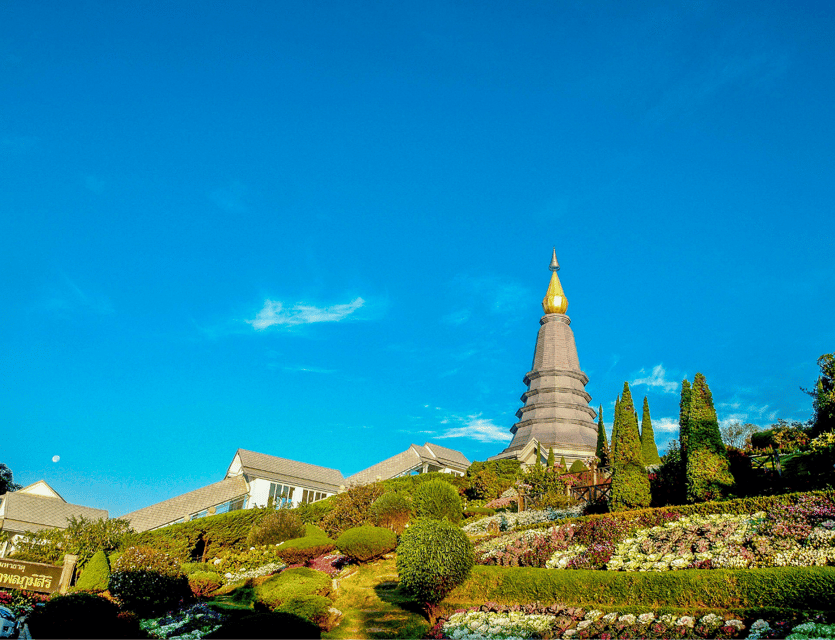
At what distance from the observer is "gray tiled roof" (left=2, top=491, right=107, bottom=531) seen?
149 feet

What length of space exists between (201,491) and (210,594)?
25.6 m

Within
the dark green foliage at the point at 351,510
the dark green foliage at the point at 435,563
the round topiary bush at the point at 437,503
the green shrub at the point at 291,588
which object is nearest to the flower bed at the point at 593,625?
the dark green foliage at the point at 435,563

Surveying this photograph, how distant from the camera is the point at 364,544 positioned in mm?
24875

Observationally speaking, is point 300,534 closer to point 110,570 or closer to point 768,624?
point 110,570

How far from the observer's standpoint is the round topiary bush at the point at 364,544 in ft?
81.8

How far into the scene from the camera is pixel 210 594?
81.9 feet

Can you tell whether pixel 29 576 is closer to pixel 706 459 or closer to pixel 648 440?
pixel 706 459

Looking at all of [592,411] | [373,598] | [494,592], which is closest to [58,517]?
[373,598]

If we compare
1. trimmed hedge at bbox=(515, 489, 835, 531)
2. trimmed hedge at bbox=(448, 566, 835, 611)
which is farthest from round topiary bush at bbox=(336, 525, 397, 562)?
trimmed hedge at bbox=(515, 489, 835, 531)

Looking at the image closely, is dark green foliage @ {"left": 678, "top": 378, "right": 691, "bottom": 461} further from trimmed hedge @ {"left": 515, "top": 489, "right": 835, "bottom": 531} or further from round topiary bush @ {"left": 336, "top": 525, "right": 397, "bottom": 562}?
round topiary bush @ {"left": 336, "top": 525, "right": 397, "bottom": 562}

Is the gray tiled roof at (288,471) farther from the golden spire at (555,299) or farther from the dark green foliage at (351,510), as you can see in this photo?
the golden spire at (555,299)

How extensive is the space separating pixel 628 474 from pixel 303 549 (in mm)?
15382

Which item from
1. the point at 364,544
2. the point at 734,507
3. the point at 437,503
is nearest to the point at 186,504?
the point at 437,503

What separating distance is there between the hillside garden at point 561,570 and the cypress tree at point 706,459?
0.15ft
